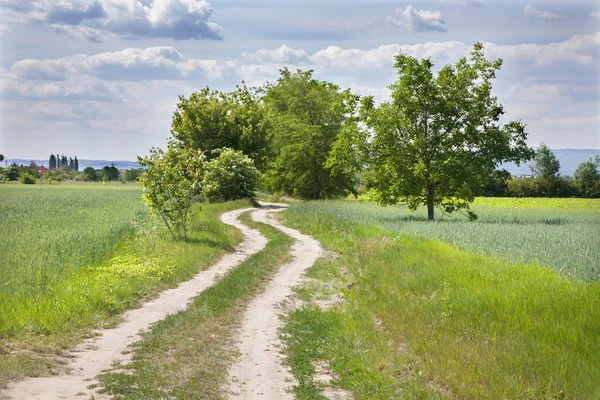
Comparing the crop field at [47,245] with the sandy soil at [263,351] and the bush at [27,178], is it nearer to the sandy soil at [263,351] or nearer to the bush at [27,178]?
the sandy soil at [263,351]

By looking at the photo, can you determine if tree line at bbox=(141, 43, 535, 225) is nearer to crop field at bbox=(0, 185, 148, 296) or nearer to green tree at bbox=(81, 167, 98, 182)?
crop field at bbox=(0, 185, 148, 296)

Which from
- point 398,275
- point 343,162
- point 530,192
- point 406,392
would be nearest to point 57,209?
point 343,162

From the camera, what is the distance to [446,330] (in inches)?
429

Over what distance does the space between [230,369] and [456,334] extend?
4.38m

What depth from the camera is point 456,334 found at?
10.6 meters

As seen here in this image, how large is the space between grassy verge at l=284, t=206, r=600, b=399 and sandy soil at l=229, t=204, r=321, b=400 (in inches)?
13.7

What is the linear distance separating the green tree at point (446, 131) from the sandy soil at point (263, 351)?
16.5 m

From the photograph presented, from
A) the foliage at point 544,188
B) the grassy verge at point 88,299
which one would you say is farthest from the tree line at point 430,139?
the foliage at point 544,188

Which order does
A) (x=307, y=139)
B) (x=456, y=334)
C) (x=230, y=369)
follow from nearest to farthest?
(x=230, y=369), (x=456, y=334), (x=307, y=139)

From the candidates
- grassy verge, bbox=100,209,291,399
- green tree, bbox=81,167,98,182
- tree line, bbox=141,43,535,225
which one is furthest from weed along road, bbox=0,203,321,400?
green tree, bbox=81,167,98,182

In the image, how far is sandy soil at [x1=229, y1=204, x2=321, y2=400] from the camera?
866 centimetres

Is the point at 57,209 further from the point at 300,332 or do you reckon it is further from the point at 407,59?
the point at 300,332

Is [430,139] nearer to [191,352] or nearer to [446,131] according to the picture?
[446,131]

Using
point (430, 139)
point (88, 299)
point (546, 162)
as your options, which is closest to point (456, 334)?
point (88, 299)
